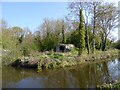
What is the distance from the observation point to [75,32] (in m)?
32.3

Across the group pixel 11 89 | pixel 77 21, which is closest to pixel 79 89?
pixel 11 89

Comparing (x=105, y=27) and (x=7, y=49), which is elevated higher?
(x=105, y=27)

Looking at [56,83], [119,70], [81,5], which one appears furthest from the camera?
[81,5]

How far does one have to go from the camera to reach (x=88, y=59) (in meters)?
21.8

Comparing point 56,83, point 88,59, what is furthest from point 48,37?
point 56,83

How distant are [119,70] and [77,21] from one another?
16689 millimetres

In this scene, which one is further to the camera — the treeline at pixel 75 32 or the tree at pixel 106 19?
the tree at pixel 106 19

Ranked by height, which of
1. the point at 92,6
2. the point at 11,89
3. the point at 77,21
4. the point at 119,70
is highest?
the point at 92,6

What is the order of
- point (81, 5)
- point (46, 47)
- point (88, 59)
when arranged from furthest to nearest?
point (46, 47) < point (81, 5) < point (88, 59)

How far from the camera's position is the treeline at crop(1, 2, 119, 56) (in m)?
24.0

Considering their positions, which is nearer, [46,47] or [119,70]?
[119,70]

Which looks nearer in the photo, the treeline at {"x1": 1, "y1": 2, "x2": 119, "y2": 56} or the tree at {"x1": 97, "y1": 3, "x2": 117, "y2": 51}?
the treeline at {"x1": 1, "y1": 2, "x2": 119, "y2": 56}

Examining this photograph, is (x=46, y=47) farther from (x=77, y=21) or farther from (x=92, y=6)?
(x=92, y=6)

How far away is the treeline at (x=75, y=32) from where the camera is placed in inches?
943
